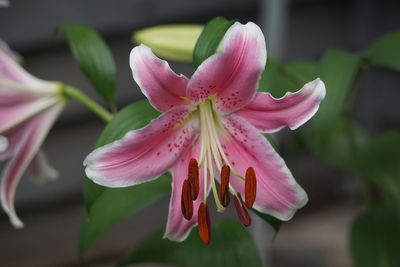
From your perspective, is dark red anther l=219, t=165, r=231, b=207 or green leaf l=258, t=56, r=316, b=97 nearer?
dark red anther l=219, t=165, r=231, b=207

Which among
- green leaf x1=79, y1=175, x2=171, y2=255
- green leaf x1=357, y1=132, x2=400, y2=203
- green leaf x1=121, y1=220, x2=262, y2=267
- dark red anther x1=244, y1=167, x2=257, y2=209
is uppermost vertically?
dark red anther x1=244, y1=167, x2=257, y2=209

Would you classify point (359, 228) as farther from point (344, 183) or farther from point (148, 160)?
point (344, 183)

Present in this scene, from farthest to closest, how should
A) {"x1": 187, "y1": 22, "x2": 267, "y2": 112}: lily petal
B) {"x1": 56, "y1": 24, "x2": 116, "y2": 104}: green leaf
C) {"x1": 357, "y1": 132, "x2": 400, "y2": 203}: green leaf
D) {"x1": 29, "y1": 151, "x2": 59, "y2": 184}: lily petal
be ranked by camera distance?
1. {"x1": 357, "y1": 132, "x2": 400, "y2": 203}: green leaf
2. {"x1": 29, "y1": 151, "x2": 59, "y2": 184}: lily petal
3. {"x1": 56, "y1": 24, "x2": 116, "y2": 104}: green leaf
4. {"x1": 187, "y1": 22, "x2": 267, "y2": 112}: lily petal

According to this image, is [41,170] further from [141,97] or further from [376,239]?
[141,97]

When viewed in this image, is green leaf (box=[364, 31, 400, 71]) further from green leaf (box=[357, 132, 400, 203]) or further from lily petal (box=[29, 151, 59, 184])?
lily petal (box=[29, 151, 59, 184])

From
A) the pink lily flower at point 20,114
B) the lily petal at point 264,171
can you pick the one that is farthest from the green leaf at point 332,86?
the pink lily flower at point 20,114

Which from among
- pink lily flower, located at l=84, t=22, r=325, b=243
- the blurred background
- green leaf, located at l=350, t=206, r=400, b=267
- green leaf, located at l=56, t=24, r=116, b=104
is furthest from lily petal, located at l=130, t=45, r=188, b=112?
the blurred background

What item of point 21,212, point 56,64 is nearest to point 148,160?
point 56,64

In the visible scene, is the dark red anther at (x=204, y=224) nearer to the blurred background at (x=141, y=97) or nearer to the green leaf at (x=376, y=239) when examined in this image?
the green leaf at (x=376, y=239)
